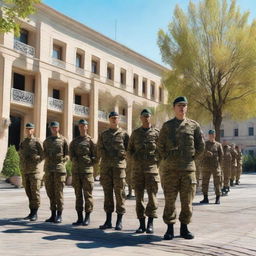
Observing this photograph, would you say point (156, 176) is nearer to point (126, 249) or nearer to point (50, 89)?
point (126, 249)

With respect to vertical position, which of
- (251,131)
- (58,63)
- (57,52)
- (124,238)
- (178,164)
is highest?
(57,52)

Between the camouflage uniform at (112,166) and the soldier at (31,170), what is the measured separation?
5.32 feet

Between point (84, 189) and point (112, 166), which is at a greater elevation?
point (112, 166)

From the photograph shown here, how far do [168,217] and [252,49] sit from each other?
57.3ft

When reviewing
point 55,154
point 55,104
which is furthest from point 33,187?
point 55,104

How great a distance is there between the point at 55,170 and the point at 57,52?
2186 cm

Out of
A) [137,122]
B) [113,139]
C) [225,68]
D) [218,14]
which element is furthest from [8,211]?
[137,122]

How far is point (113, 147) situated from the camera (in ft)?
22.7

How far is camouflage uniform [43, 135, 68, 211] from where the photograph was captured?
7.54 m

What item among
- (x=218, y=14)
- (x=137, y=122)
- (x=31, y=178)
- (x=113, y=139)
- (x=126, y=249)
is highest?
(x=218, y=14)

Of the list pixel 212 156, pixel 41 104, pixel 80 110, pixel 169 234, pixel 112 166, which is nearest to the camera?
pixel 169 234

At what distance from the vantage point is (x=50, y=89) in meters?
28.2

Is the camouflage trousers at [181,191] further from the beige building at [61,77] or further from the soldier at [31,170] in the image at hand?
the beige building at [61,77]

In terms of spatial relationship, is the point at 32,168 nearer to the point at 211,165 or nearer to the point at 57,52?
the point at 211,165
